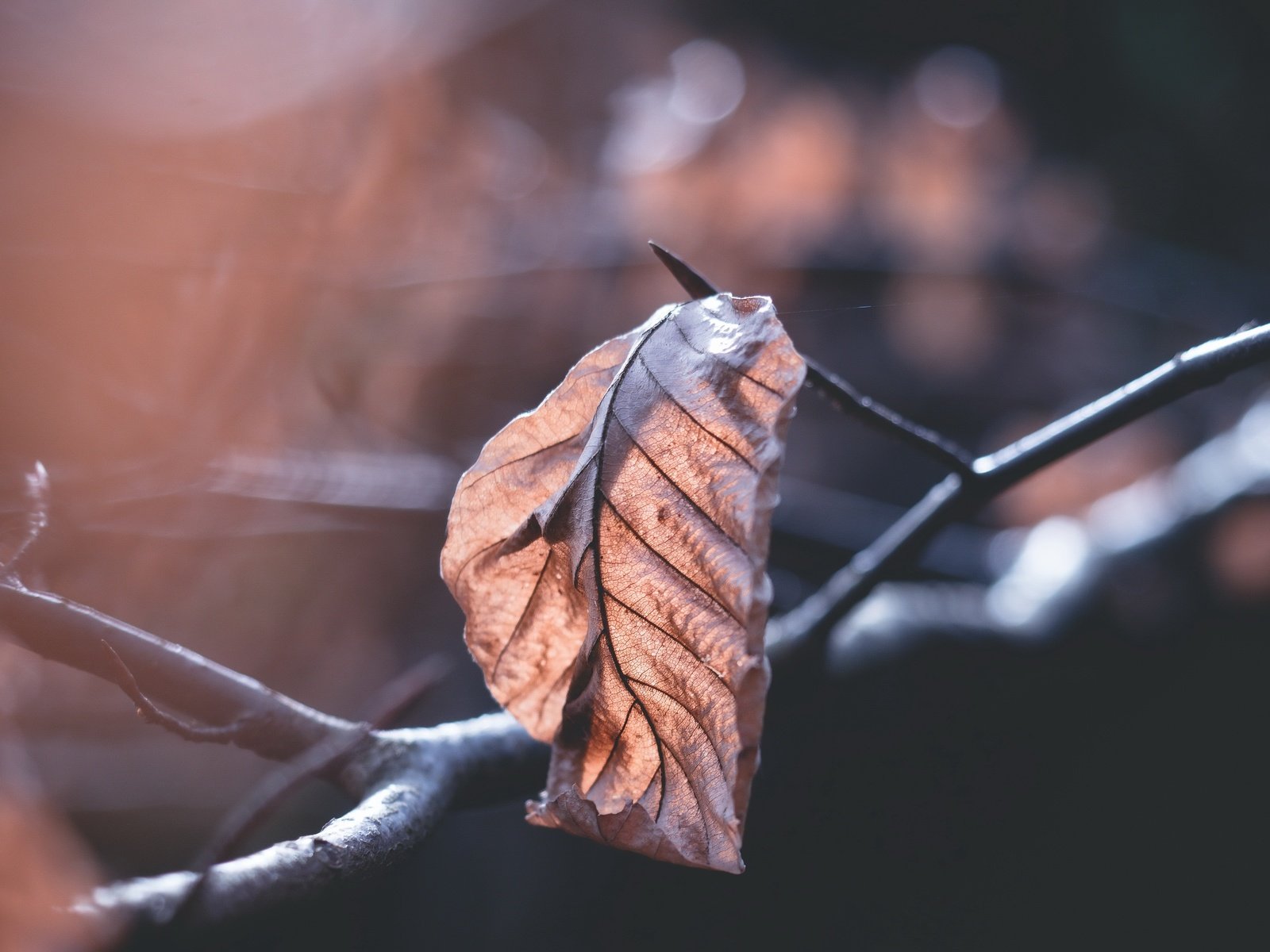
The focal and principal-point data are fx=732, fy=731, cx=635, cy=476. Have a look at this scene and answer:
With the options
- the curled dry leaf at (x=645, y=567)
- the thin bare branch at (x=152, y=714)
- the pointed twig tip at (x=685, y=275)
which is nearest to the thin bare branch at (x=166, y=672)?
the thin bare branch at (x=152, y=714)

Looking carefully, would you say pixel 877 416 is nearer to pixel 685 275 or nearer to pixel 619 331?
pixel 685 275

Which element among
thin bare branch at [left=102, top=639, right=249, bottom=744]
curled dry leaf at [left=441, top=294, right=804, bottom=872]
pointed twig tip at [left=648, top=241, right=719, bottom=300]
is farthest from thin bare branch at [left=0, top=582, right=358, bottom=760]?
pointed twig tip at [left=648, top=241, right=719, bottom=300]

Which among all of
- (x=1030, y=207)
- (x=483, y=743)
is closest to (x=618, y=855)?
(x=483, y=743)

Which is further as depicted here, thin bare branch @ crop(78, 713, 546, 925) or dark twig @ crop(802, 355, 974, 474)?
dark twig @ crop(802, 355, 974, 474)

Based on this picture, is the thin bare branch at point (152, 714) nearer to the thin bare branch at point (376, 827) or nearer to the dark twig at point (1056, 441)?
the thin bare branch at point (376, 827)

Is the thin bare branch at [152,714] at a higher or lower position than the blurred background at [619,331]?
lower

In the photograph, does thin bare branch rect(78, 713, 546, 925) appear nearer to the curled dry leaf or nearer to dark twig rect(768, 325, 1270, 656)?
the curled dry leaf

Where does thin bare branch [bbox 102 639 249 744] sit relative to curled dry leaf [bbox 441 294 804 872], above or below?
below
